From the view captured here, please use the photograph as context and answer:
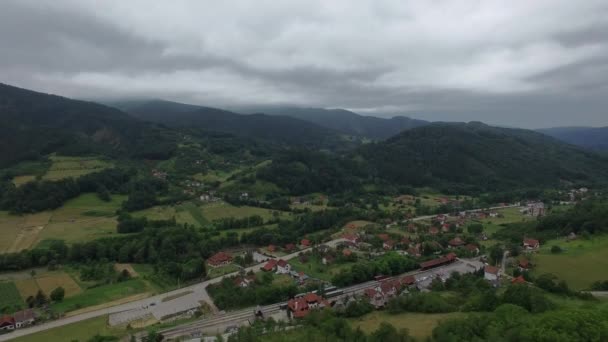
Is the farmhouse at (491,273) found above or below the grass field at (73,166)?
below

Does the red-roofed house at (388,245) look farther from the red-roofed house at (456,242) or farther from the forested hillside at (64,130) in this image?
the forested hillside at (64,130)

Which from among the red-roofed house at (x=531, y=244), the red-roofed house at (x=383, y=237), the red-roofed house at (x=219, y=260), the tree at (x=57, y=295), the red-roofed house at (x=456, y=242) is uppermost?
the red-roofed house at (x=531, y=244)

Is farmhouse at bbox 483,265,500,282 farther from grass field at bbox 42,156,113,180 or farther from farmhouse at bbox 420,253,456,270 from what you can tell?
grass field at bbox 42,156,113,180

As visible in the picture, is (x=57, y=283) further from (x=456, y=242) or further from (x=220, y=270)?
(x=456, y=242)

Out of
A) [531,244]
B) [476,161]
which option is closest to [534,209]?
[531,244]

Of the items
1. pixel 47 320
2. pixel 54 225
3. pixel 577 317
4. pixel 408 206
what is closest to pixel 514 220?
pixel 408 206

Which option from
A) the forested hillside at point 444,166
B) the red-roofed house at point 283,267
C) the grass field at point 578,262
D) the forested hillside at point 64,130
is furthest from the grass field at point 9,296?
the forested hillside at point 64,130
